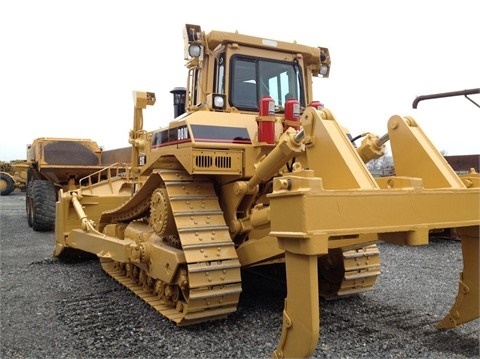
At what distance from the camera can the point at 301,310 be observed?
9.06ft

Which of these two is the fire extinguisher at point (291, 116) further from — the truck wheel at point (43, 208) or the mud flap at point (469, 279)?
Result: the truck wheel at point (43, 208)

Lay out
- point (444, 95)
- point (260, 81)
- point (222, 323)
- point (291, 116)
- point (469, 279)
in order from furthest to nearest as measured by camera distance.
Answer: point (260, 81)
point (291, 116)
point (222, 323)
point (444, 95)
point (469, 279)

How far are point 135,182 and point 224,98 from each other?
8.56ft

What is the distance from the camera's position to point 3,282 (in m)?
5.83

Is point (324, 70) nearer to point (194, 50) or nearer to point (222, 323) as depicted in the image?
point (194, 50)

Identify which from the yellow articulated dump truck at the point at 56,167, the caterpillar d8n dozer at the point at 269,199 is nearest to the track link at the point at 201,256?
the caterpillar d8n dozer at the point at 269,199

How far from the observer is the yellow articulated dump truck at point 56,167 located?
35.1 feet

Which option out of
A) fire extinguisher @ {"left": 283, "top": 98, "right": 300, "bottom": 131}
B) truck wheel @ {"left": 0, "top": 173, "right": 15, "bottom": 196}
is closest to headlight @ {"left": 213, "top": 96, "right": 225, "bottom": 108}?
fire extinguisher @ {"left": 283, "top": 98, "right": 300, "bottom": 131}

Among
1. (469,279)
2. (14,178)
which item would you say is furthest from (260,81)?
(14,178)

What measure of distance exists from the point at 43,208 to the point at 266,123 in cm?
804

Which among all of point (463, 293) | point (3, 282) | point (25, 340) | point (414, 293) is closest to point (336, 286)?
point (414, 293)

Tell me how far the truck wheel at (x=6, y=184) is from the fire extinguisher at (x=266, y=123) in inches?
929

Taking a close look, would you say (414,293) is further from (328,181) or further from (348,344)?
(328,181)

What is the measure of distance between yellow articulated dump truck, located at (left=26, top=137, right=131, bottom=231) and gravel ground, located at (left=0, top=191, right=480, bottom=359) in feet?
15.3
